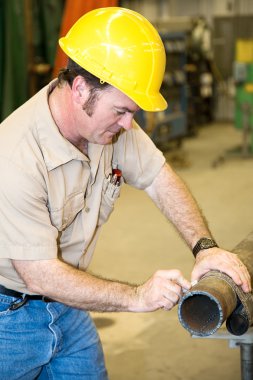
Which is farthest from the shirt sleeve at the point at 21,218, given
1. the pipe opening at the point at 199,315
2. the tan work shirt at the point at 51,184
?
the pipe opening at the point at 199,315

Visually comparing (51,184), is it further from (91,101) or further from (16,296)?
(16,296)

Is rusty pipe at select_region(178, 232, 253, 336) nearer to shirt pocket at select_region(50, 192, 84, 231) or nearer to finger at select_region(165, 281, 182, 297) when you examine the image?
finger at select_region(165, 281, 182, 297)

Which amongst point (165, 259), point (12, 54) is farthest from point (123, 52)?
point (12, 54)

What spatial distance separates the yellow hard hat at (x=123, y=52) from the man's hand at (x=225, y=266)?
1.57 feet

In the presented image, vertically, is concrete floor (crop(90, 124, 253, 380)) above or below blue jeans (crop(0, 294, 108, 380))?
below

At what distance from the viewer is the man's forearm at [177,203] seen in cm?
230

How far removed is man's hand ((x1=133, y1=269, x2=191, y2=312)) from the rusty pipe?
0.21 ft

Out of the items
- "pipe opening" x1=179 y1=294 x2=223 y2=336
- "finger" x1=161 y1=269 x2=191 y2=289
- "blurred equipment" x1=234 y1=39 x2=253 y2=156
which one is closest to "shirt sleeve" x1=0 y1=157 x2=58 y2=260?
"finger" x1=161 y1=269 x2=191 y2=289

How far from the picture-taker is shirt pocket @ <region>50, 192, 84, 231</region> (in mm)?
2021

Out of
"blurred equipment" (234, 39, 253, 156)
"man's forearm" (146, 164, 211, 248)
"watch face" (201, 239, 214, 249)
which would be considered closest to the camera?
"watch face" (201, 239, 214, 249)

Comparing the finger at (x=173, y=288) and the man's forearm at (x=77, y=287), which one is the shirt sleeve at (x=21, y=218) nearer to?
the man's forearm at (x=77, y=287)

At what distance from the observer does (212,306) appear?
63.9 inches

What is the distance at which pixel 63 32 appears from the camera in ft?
25.5

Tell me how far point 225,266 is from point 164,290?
7.3 inches
